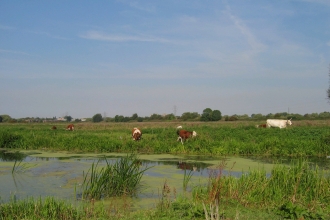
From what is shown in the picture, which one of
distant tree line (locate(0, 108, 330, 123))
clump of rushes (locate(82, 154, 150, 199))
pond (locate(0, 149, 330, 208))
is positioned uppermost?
distant tree line (locate(0, 108, 330, 123))

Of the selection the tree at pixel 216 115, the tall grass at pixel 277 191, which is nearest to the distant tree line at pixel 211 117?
the tree at pixel 216 115

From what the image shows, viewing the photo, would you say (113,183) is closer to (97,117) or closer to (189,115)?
(189,115)

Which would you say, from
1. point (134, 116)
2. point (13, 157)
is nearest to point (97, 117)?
point (134, 116)

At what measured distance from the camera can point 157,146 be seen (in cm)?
1516

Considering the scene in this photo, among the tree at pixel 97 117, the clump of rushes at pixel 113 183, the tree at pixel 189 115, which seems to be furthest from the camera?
the tree at pixel 97 117

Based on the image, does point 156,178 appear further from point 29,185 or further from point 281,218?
point 281,218

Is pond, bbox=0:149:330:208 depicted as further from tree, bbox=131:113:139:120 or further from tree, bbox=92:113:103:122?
tree, bbox=92:113:103:122

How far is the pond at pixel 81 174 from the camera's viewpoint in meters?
7.28

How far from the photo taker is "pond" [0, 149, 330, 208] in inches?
287

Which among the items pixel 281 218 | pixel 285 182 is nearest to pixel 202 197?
pixel 281 218

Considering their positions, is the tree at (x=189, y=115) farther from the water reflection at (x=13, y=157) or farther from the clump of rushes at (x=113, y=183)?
the clump of rushes at (x=113, y=183)

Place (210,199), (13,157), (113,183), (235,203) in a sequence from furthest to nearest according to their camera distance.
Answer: (13,157), (113,183), (235,203), (210,199)

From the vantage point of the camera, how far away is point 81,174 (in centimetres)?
966

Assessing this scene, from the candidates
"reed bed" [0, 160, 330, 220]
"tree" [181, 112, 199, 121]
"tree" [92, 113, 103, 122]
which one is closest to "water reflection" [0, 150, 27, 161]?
"reed bed" [0, 160, 330, 220]
